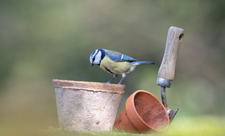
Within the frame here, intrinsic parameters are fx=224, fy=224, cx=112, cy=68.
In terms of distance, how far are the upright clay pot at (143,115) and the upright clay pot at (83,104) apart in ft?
0.55

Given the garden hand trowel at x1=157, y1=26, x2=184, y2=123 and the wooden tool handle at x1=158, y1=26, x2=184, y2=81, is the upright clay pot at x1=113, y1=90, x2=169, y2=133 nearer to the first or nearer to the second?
the garden hand trowel at x1=157, y1=26, x2=184, y2=123

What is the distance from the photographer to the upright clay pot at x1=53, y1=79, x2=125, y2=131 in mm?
1870

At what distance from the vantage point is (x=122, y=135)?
4.84ft

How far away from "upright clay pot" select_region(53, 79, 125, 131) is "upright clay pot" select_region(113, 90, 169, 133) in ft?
0.55

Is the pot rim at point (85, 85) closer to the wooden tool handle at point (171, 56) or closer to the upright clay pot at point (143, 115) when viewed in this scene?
the upright clay pot at point (143, 115)

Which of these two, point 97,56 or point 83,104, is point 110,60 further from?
point 83,104

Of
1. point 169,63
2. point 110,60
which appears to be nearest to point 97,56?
point 110,60

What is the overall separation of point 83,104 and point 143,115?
55 cm

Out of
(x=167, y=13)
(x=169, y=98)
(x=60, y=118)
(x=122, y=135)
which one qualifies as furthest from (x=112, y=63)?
(x=167, y=13)

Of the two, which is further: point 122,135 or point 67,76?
point 67,76

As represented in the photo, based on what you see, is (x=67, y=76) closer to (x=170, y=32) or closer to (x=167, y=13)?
(x=167, y=13)

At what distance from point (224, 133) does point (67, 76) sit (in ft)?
11.6

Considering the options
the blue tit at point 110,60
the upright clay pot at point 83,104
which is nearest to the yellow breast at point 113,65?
the blue tit at point 110,60

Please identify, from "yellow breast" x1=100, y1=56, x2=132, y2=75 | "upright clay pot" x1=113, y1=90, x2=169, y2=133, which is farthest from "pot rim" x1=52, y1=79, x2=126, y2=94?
"yellow breast" x1=100, y1=56, x2=132, y2=75
